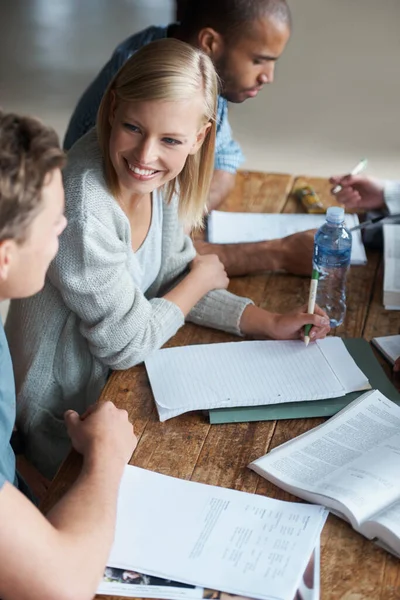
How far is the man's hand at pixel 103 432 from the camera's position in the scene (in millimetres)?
1215

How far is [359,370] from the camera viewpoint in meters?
1.49

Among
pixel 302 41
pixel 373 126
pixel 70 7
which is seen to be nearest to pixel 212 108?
pixel 373 126

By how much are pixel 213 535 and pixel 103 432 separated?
0.80ft

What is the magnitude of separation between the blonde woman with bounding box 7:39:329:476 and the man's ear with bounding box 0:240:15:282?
40cm

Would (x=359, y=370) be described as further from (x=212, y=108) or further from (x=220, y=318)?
(x=212, y=108)

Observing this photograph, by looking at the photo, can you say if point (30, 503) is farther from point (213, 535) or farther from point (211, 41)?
point (211, 41)

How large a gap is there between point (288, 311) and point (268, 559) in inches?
28.4

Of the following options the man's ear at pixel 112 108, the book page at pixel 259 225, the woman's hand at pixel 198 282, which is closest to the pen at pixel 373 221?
the book page at pixel 259 225

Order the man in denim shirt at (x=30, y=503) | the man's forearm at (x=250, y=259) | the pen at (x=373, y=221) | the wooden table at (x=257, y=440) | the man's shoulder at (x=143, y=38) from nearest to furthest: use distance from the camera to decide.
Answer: the man in denim shirt at (x=30, y=503) → the wooden table at (x=257, y=440) → the man's forearm at (x=250, y=259) → the pen at (x=373, y=221) → the man's shoulder at (x=143, y=38)

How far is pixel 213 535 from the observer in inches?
43.8

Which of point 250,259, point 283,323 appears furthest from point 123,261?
point 250,259

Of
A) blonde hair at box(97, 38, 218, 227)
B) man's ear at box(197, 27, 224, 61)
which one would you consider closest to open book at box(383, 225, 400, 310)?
blonde hair at box(97, 38, 218, 227)

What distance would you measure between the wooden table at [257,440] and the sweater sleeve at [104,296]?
0.18 feet

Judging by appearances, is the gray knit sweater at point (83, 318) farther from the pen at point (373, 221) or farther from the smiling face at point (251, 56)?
the smiling face at point (251, 56)
